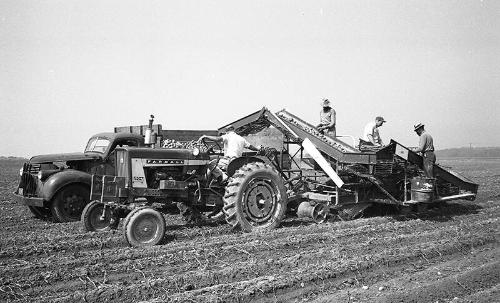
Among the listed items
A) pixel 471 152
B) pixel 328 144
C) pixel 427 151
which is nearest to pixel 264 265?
pixel 328 144

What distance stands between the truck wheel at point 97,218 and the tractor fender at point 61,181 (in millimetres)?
1886

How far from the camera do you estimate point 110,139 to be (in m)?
10.4

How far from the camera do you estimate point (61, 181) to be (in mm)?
9148

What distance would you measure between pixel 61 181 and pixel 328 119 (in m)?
6.07

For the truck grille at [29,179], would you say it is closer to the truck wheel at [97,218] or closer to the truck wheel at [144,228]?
the truck wheel at [97,218]

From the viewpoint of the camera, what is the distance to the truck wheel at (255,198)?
747 centimetres

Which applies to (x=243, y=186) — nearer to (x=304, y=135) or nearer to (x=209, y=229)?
(x=209, y=229)

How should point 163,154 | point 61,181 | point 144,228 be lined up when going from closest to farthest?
point 144,228 → point 163,154 → point 61,181

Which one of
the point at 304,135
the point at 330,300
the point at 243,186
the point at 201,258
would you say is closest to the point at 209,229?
the point at 243,186

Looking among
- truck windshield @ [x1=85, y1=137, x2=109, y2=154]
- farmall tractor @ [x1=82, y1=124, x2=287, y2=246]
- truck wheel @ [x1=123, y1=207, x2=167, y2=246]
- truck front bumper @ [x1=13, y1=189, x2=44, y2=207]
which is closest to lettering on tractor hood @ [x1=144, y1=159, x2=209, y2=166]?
farmall tractor @ [x1=82, y1=124, x2=287, y2=246]

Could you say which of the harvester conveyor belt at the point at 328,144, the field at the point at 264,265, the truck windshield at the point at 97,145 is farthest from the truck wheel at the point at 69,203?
the harvester conveyor belt at the point at 328,144

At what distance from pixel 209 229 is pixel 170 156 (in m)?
1.46

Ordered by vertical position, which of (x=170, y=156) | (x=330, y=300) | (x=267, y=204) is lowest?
(x=330, y=300)

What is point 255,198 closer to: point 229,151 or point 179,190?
point 229,151
